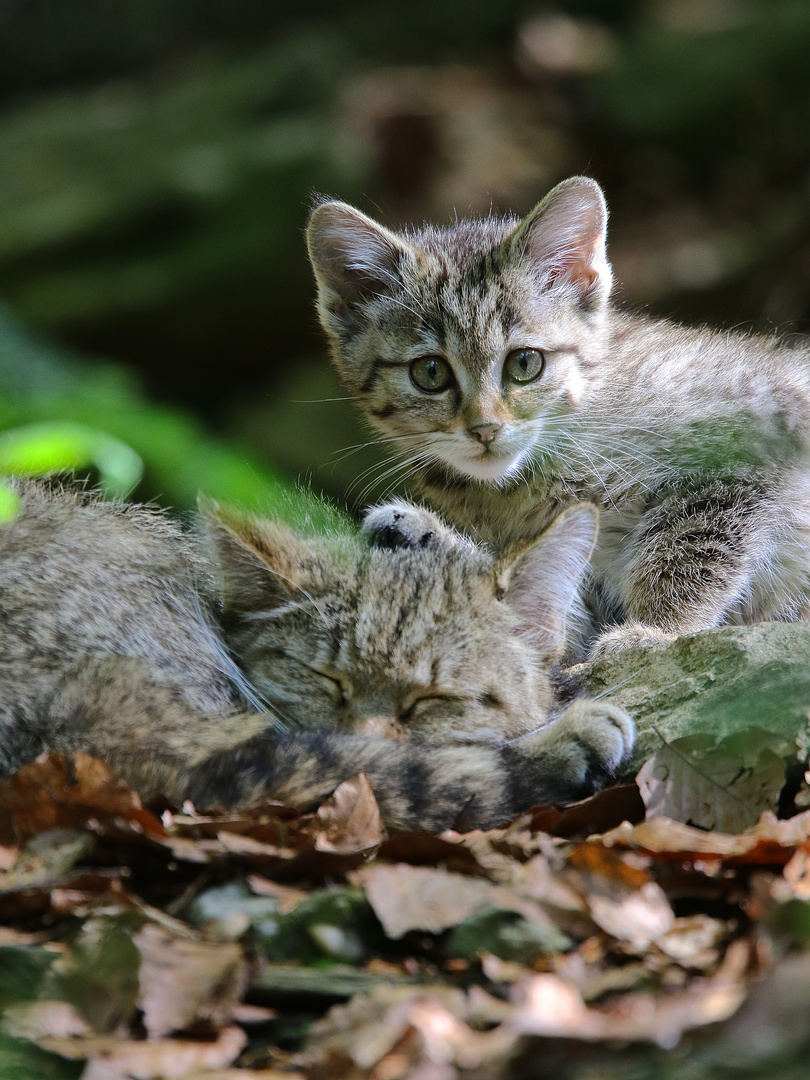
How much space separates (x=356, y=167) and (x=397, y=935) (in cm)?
1044

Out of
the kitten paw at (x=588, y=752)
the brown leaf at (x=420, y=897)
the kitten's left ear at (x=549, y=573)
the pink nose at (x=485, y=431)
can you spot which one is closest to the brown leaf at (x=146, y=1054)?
the brown leaf at (x=420, y=897)

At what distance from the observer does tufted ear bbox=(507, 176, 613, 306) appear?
215 inches

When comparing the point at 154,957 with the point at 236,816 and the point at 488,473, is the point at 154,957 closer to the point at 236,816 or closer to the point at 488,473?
the point at 236,816

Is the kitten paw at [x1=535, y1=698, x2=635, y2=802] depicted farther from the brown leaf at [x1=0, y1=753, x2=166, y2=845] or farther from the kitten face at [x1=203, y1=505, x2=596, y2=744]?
the brown leaf at [x1=0, y1=753, x2=166, y2=845]

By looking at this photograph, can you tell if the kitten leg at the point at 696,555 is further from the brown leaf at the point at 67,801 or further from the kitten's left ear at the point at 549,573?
the brown leaf at the point at 67,801

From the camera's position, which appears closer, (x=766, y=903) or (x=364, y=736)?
(x=766, y=903)

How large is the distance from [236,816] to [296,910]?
1.39ft

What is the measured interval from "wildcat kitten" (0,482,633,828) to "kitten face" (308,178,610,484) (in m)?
0.78

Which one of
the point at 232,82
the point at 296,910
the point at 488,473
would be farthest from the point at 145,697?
the point at 232,82

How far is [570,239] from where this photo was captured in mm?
5613

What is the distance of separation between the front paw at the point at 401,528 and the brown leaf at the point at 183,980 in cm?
220

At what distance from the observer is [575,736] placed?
3475 mm

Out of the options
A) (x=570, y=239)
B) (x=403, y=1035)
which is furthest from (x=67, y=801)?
(x=570, y=239)

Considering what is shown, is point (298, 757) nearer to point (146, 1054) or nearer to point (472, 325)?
point (146, 1054)
